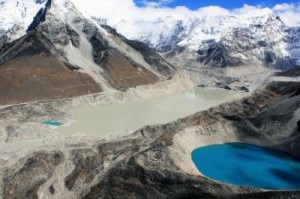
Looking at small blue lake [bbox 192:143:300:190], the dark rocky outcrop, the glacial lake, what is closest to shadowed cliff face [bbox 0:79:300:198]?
the dark rocky outcrop

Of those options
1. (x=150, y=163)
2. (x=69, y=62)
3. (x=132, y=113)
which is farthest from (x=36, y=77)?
(x=150, y=163)

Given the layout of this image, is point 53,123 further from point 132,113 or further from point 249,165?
point 249,165

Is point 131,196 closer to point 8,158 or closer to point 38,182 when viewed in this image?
point 38,182

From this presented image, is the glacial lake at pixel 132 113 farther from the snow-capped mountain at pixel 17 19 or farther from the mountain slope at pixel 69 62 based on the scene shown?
the snow-capped mountain at pixel 17 19

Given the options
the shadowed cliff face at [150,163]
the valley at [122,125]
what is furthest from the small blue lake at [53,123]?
the shadowed cliff face at [150,163]

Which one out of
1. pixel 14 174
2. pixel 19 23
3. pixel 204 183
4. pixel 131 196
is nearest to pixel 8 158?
pixel 14 174

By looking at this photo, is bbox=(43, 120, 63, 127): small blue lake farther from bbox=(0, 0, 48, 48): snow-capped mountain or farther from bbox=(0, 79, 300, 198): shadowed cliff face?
bbox=(0, 0, 48, 48): snow-capped mountain
